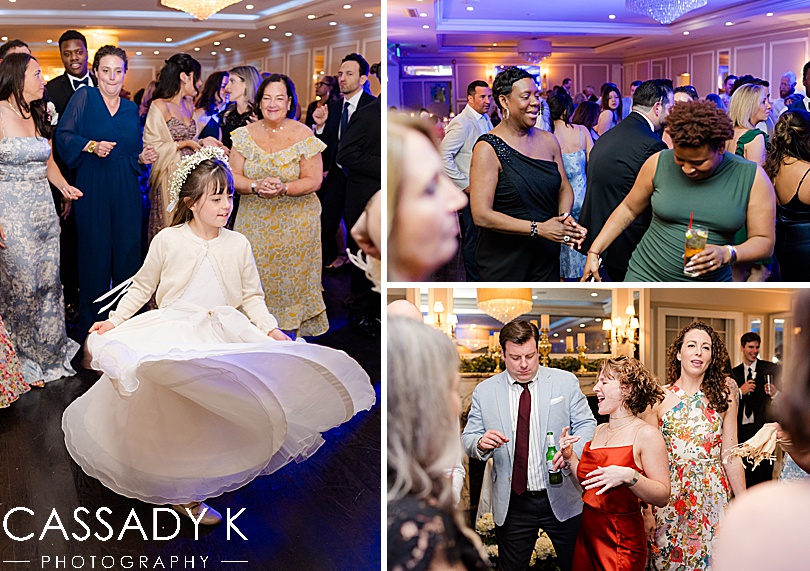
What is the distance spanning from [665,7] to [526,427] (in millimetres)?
1346

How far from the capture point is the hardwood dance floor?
282 cm

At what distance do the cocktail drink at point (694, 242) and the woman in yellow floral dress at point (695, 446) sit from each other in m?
0.22

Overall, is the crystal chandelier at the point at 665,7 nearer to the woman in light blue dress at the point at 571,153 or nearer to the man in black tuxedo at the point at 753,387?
the woman in light blue dress at the point at 571,153

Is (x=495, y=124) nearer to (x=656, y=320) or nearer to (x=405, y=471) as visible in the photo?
(x=656, y=320)

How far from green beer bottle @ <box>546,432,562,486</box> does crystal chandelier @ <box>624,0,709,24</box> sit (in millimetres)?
1316

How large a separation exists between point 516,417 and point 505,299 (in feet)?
1.25

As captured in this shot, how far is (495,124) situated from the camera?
2639mm

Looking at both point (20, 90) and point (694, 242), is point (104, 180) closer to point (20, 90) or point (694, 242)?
point (20, 90)

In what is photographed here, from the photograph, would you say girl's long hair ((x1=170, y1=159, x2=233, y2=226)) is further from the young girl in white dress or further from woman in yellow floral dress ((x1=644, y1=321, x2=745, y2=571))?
woman in yellow floral dress ((x1=644, y1=321, x2=745, y2=571))

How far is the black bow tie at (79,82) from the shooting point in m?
2.83

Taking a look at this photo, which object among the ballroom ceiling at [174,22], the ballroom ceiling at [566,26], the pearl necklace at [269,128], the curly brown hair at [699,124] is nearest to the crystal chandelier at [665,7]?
the ballroom ceiling at [566,26]

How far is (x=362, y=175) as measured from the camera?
2832 mm

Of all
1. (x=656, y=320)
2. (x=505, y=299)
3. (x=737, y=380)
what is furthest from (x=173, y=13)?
(x=737, y=380)

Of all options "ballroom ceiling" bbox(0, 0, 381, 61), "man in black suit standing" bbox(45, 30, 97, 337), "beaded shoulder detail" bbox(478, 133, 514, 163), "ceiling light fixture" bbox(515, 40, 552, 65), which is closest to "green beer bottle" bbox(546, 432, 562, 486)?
"beaded shoulder detail" bbox(478, 133, 514, 163)
